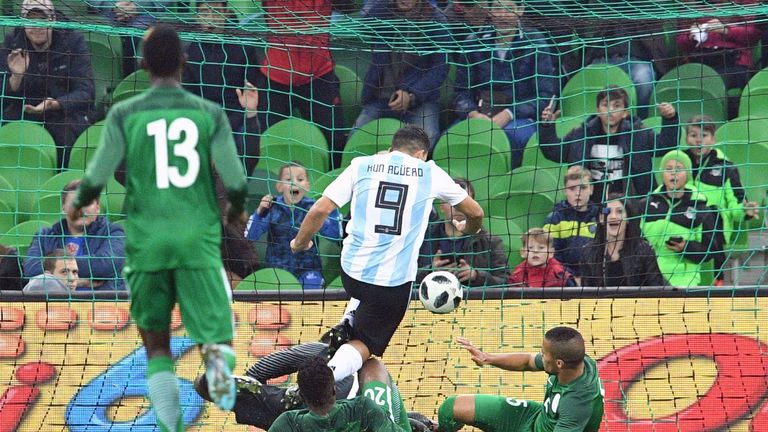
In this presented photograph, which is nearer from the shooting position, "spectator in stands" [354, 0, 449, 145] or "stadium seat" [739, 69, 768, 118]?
"spectator in stands" [354, 0, 449, 145]

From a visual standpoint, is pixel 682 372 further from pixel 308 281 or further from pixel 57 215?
pixel 57 215

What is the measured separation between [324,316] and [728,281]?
3438 mm

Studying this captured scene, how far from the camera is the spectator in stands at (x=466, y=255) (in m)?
10.5

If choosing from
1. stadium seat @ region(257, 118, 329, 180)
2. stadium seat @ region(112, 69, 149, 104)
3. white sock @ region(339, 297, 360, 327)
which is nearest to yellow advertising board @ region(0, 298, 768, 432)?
white sock @ region(339, 297, 360, 327)

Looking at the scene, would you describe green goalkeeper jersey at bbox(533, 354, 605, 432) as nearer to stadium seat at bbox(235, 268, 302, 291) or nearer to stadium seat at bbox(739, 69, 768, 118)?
stadium seat at bbox(235, 268, 302, 291)

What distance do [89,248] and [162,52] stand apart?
498 centimetres

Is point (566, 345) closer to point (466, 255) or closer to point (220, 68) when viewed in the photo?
point (466, 255)

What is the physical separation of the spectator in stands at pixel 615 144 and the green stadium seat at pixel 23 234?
171 inches

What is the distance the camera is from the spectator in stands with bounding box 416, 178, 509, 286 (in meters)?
10.5

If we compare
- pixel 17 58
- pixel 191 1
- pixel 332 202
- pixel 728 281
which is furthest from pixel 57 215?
pixel 728 281

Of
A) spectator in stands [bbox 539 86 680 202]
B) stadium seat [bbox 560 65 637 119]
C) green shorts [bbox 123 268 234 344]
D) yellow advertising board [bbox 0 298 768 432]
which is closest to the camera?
green shorts [bbox 123 268 234 344]

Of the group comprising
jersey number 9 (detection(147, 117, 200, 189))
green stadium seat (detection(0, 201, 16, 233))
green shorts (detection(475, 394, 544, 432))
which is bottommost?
green shorts (detection(475, 394, 544, 432))

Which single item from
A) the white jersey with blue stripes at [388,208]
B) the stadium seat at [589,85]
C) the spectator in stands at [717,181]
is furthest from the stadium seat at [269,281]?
the spectator in stands at [717,181]

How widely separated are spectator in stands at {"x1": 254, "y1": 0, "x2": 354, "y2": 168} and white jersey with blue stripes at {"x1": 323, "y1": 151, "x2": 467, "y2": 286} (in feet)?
8.13
